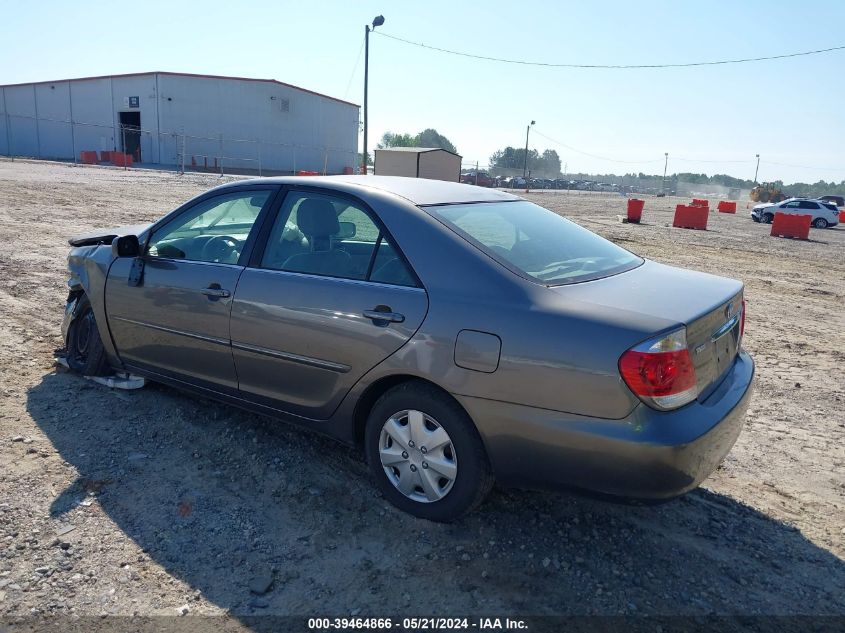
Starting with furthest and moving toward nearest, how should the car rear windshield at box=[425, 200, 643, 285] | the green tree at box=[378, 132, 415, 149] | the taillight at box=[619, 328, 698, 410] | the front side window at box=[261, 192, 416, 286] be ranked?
the green tree at box=[378, 132, 415, 149], the front side window at box=[261, 192, 416, 286], the car rear windshield at box=[425, 200, 643, 285], the taillight at box=[619, 328, 698, 410]

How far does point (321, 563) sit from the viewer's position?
115 inches

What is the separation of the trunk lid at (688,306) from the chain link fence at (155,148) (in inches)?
1719

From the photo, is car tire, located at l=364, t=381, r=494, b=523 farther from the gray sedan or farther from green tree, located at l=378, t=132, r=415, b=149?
green tree, located at l=378, t=132, r=415, b=149

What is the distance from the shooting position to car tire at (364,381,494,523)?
2.98 meters

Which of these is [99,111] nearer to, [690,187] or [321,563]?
[321,563]

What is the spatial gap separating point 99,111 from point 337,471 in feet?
178

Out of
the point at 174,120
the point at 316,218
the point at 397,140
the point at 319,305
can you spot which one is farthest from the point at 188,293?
the point at 397,140

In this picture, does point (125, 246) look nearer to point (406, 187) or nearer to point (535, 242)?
point (406, 187)

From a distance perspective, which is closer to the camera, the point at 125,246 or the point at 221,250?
the point at 221,250

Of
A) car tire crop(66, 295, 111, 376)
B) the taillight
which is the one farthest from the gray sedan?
car tire crop(66, 295, 111, 376)

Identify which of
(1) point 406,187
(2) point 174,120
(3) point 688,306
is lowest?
(3) point 688,306

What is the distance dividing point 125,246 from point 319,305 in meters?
1.67

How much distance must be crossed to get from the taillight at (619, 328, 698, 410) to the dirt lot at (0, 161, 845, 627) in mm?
578

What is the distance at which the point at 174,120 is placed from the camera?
47.0 meters
